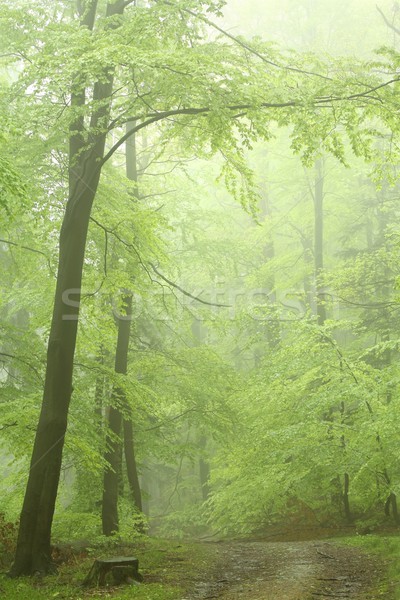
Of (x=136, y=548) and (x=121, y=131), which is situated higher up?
(x=121, y=131)

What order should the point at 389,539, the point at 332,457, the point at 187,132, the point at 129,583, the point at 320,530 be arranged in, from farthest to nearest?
the point at 320,530 → the point at 332,457 → the point at 389,539 → the point at 187,132 → the point at 129,583

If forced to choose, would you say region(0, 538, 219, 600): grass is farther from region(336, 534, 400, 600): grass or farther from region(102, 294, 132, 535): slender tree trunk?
region(336, 534, 400, 600): grass

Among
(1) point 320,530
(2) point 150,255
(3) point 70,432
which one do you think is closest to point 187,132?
(2) point 150,255

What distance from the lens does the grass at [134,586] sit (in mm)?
6289

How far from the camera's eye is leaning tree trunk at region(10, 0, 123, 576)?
24.2 feet

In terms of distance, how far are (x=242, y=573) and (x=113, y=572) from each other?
80.4 inches

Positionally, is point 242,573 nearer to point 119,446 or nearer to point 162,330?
point 119,446

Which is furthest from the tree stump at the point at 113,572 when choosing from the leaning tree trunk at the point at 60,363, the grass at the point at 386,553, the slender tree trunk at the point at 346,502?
the slender tree trunk at the point at 346,502

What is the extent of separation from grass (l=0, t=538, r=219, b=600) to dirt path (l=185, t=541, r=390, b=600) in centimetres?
27

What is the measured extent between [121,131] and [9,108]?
6745 millimetres

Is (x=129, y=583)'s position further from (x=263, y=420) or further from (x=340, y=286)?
(x=340, y=286)

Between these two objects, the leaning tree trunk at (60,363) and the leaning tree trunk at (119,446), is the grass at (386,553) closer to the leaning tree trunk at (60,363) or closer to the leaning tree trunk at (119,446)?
the leaning tree trunk at (60,363)

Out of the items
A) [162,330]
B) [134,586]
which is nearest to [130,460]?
[162,330]

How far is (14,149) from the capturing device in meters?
9.04
